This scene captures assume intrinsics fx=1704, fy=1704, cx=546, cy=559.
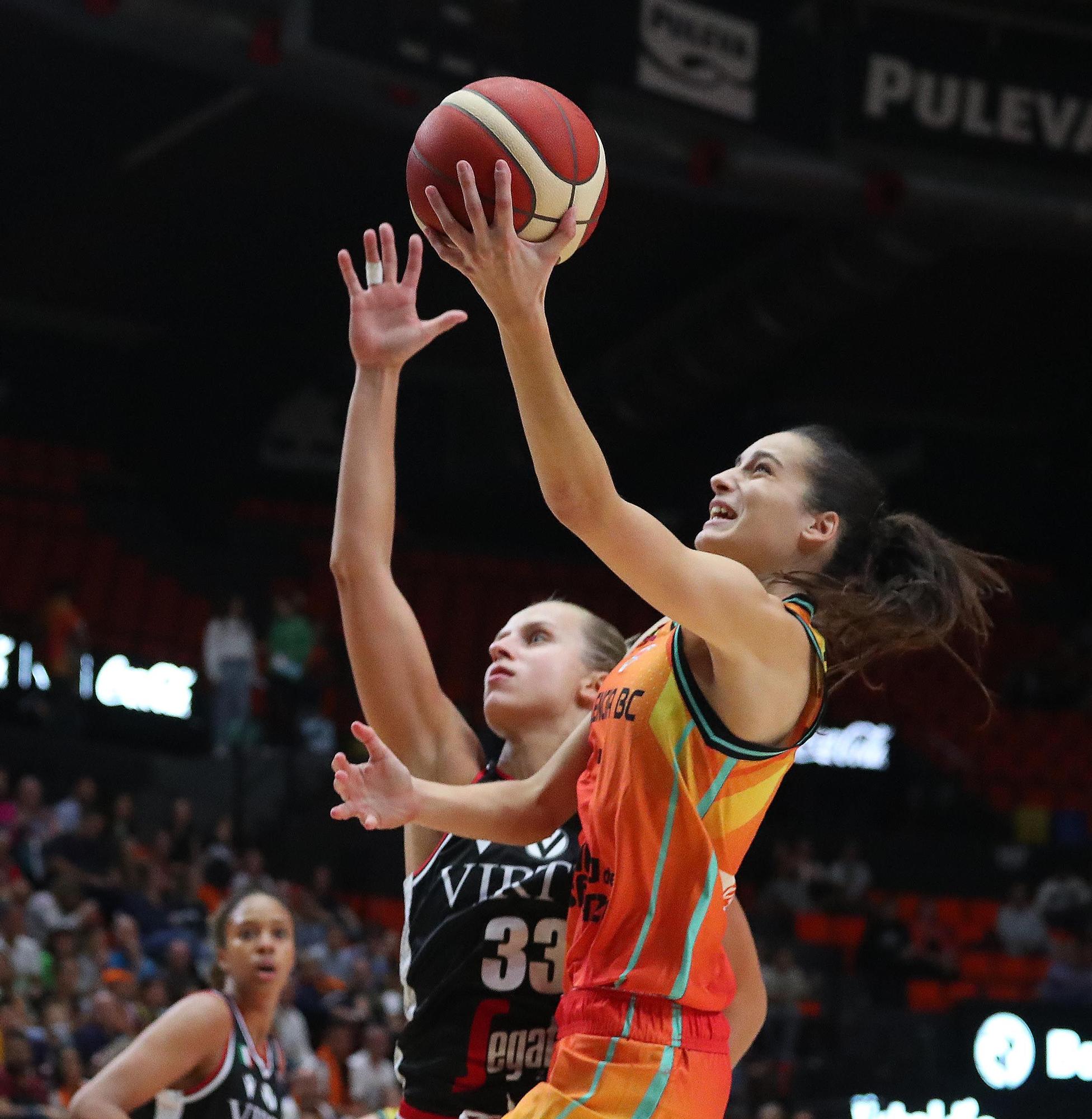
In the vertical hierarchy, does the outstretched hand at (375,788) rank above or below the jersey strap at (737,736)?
below

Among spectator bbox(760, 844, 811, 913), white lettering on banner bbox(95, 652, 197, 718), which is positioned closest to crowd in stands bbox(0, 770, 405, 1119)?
white lettering on banner bbox(95, 652, 197, 718)

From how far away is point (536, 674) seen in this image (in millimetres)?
3270

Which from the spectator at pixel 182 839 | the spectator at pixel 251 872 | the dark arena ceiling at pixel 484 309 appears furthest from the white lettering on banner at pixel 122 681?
the dark arena ceiling at pixel 484 309

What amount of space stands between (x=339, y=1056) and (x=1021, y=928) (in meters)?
7.35

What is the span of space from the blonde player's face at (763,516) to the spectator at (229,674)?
1069 centimetres

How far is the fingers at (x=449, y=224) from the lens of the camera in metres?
2.43


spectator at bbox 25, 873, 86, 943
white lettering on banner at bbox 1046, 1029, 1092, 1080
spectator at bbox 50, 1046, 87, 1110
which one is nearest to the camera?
spectator at bbox 50, 1046, 87, 1110

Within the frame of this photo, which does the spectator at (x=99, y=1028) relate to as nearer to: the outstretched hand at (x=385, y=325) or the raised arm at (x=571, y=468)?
the outstretched hand at (x=385, y=325)

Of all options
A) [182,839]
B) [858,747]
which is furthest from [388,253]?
[858,747]

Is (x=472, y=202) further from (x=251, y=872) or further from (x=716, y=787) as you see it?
Answer: (x=251, y=872)

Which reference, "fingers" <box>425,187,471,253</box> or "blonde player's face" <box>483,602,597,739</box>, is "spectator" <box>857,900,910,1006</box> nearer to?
"blonde player's face" <box>483,602,597,739</box>

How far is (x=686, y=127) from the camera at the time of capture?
39.0 feet

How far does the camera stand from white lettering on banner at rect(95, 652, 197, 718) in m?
13.6

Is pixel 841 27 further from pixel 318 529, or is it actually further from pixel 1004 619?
pixel 1004 619
